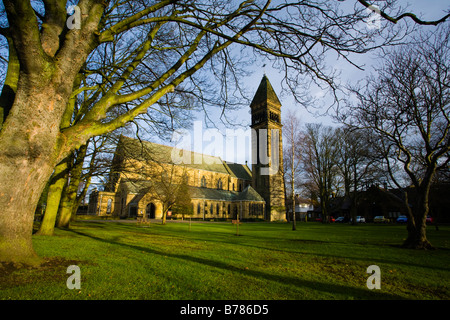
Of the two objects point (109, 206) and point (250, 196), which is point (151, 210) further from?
point (250, 196)

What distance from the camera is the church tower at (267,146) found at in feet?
158

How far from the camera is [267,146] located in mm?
48594

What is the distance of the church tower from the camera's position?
48.2 metres

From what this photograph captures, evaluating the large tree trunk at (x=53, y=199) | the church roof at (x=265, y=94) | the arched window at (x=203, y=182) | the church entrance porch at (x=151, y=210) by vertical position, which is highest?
the church roof at (x=265, y=94)

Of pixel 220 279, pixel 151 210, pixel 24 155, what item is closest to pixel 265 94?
pixel 151 210

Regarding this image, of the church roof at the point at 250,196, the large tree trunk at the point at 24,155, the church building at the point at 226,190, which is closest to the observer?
the large tree trunk at the point at 24,155

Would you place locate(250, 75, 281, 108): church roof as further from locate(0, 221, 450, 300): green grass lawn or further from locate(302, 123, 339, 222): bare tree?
locate(0, 221, 450, 300): green grass lawn

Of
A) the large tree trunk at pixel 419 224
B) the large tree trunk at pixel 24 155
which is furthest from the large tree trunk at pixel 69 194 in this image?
the large tree trunk at pixel 419 224

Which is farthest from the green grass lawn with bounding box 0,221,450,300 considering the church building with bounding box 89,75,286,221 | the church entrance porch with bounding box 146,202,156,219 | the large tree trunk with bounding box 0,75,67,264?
the church entrance porch with bounding box 146,202,156,219

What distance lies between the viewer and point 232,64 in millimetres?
7789

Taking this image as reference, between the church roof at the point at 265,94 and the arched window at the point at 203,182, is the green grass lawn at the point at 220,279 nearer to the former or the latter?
the arched window at the point at 203,182

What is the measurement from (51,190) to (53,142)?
8.75 metres

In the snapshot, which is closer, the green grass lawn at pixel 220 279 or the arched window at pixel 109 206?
the green grass lawn at pixel 220 279
